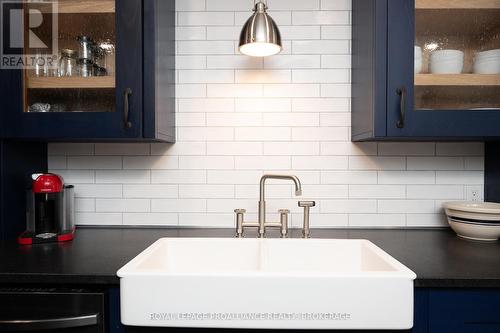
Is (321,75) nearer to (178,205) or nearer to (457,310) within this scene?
(178,205)

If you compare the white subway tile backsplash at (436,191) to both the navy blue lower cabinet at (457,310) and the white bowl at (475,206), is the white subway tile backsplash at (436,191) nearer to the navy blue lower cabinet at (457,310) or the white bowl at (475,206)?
the white bowl at (475,206)

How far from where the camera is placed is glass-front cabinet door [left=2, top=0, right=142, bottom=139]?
1.29 metres

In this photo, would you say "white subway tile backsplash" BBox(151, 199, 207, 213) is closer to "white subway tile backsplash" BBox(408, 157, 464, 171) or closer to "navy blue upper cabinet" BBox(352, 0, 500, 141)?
"navy blue upper cabinet" BBox(352, 0, 500, 141)

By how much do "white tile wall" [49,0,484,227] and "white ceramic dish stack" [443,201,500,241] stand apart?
17cm

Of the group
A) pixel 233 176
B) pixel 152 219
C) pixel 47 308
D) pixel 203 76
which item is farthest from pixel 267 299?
pixel 203 76

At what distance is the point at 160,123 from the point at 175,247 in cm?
52

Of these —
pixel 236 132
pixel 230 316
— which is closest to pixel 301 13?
pixel 236 132

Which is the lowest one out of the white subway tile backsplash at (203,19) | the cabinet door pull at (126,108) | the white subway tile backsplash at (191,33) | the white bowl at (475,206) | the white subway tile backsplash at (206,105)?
the white bowl at (475,206)

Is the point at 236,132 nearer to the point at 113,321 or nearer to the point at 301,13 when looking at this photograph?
the point at 301,13

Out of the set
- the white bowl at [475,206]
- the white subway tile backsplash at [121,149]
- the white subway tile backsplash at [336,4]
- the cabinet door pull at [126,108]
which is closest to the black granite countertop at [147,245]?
the white bowl at [475,206]

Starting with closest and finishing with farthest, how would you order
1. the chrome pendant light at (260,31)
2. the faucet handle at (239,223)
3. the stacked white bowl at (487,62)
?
the chrome pendant light at (260,31) < the stacked white bowl at (487,62) < the faucet handle at (239,223)

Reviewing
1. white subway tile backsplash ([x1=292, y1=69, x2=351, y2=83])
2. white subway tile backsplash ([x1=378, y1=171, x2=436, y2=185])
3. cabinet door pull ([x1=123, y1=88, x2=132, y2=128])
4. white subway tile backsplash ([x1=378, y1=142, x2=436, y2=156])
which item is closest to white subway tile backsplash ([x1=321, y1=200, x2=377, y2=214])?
white subway tile backsplash ([x1=378, y1=171, x2=436, y2=185])

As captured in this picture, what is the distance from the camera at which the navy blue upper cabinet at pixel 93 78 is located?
1.29m

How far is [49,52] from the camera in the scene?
1375 mm
